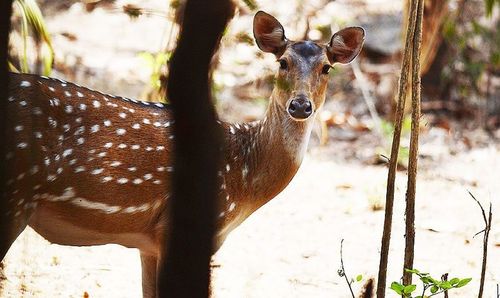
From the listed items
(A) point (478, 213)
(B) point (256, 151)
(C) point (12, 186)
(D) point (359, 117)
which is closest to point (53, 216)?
(C) point (12, 186)

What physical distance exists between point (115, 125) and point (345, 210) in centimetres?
314

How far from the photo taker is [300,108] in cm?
468

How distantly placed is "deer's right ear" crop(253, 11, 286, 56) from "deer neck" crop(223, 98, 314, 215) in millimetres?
321

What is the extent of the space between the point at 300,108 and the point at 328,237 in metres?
2.00

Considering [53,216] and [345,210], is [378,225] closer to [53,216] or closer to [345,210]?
[345,210]

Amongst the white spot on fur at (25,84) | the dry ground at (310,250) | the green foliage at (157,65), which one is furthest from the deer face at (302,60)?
the green foliage at (157,65)

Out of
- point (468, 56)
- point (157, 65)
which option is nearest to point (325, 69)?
point (157, 65)

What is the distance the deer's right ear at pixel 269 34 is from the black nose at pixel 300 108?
496mm

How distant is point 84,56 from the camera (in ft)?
36.9

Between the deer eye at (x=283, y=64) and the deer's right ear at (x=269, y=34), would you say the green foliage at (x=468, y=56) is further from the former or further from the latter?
the deer eye at (x=283, y=64)

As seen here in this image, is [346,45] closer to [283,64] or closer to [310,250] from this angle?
[283,64]

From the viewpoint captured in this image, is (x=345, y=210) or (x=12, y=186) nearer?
(x=12, y=186)

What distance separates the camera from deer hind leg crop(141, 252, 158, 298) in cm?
482

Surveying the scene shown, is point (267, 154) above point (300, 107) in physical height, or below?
below
